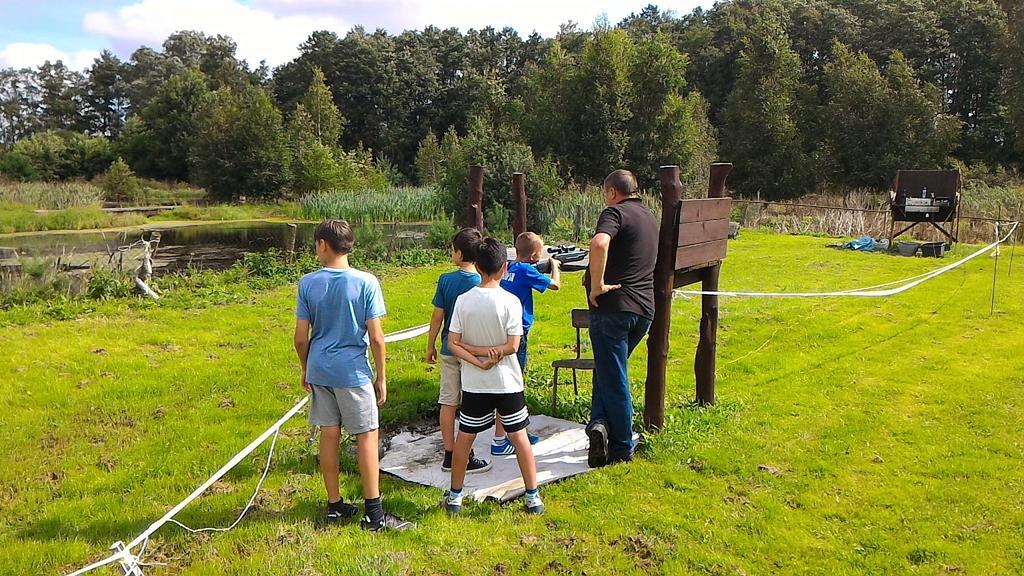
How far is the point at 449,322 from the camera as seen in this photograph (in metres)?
4.39

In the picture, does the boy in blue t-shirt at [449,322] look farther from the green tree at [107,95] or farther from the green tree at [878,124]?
the green tree at [107,95]

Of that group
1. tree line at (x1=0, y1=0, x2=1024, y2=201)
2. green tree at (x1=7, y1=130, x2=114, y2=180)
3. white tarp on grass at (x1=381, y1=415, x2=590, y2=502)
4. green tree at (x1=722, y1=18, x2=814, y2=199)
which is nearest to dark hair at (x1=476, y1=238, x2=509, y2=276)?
white tarp on grass at (x1=381, y1=415, x2=590, y2=502)

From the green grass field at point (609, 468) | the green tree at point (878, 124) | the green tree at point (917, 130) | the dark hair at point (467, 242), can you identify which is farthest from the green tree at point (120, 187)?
the dark hair at point (467, 242)

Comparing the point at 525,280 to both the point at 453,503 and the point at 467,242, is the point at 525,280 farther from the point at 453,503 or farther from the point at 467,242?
the point at 453,503

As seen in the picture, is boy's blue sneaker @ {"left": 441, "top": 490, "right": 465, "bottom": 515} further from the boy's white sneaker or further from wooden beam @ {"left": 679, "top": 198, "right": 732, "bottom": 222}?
wooden beam @ {"left": 679, "top": 198, "right": 732, "bottom": 222}

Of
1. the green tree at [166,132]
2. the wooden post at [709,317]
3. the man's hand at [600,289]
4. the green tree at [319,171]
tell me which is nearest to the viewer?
the man's hand at [600,289]

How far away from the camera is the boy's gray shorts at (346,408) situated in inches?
144

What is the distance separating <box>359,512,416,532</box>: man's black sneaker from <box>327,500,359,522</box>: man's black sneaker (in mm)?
145

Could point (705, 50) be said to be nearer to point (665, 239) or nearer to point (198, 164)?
point (198, 164)

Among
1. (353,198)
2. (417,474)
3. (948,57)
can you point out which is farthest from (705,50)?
(417,474)

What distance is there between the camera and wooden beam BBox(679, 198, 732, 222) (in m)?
4.93

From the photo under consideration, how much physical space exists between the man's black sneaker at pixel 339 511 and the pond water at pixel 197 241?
1032cm

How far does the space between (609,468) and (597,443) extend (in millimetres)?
218

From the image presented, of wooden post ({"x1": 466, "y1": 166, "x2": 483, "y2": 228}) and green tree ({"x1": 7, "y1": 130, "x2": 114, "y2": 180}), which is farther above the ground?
green tree ({"x1": 7, "y1": 130, "x2": 114, "y2": 180})
